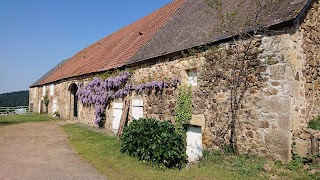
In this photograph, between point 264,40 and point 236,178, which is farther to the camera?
point 264,40

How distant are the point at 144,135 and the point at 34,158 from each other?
133 inches

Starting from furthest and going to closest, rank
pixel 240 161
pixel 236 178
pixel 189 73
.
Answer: pixel 189 73
pixel 240 161
pixel 236 178

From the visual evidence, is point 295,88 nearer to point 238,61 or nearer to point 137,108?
point 238,61

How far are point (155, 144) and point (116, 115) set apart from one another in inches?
209

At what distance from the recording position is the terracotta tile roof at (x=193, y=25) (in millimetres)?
6230

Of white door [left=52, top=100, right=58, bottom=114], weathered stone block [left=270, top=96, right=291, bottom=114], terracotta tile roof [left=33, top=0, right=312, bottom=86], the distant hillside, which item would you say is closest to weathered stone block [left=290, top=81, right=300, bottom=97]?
weathered stone block [left=270, top=96, right=291, bottom=114]

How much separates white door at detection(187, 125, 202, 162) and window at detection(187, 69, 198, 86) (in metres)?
1.42

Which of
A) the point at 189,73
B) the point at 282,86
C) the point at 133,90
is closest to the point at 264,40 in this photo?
the point at 282,86

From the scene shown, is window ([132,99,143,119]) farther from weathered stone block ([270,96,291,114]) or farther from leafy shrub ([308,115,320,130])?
leafy shrub ([308,115,320,130])

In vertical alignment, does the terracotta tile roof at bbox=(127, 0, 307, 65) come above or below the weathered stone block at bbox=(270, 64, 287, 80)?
above

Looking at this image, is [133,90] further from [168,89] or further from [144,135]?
[144,135]

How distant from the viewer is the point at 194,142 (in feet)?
26.2

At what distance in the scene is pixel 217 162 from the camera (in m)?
6.42

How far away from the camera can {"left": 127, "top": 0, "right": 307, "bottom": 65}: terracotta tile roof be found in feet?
20.4
